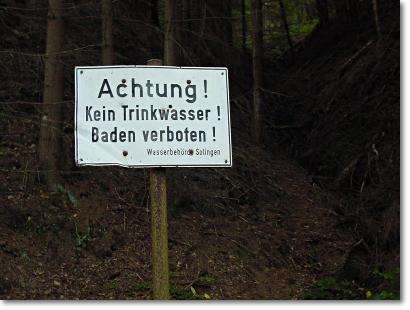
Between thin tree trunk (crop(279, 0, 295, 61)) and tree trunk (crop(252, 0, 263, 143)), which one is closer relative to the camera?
tree trunk (crop(252, 0, 263, 143))

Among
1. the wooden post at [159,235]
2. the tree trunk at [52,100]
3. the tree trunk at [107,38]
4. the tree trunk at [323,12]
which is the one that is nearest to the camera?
the wooden post at [159,235]

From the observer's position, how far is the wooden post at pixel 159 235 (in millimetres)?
4078

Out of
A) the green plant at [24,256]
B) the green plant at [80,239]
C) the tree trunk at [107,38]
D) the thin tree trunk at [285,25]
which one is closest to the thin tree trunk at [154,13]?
the thin tree trunk at [285,25]

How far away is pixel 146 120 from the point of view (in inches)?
157

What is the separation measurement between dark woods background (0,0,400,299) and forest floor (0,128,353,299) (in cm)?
3

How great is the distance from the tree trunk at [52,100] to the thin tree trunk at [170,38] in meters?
1.77

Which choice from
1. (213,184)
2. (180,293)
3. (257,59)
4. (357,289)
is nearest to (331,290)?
(357,289)

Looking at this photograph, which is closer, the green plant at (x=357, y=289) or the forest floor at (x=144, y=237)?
the green plant at (x=357, y=289)

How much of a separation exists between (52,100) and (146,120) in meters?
6.83

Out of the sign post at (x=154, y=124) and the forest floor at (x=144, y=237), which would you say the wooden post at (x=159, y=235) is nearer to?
the sign post at (x=154, y=124)

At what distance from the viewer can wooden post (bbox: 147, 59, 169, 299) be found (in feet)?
13.4

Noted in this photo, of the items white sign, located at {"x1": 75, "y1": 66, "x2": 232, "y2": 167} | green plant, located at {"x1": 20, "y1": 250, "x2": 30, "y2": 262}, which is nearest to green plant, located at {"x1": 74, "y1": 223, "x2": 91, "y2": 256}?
green plant, located at {"x1": 20, "y1": 250, "x2": 30, "y2": 262}

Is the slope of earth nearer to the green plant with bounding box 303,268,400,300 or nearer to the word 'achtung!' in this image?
the green plant with bounding box 303,268,400,300

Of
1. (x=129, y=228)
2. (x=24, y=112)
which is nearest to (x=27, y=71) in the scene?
(x=24, y=112)
